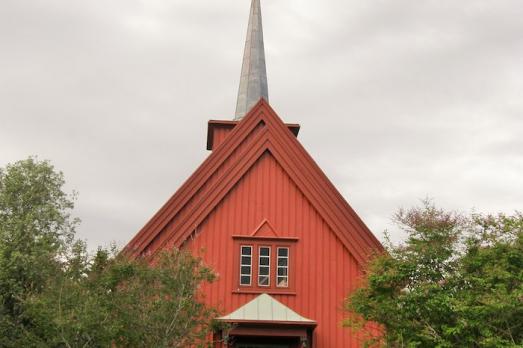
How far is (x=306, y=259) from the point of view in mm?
23578

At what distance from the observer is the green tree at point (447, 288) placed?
1686 centimetres

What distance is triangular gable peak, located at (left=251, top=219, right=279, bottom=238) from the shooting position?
934 inches

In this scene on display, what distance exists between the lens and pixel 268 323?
21125mm

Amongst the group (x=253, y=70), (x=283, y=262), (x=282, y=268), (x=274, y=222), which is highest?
(x=253, y=70)

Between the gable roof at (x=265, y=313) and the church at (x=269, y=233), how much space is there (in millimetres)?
74

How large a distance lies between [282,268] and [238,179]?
11.0 feet

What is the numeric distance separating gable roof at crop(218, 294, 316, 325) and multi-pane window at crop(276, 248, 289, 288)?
105cm

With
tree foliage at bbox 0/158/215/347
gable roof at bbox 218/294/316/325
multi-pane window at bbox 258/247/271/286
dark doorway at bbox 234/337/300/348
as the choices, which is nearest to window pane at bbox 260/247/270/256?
multi-pane window at bbox 258/247/271/286

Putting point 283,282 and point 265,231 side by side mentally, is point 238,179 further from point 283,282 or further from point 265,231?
point 283,282

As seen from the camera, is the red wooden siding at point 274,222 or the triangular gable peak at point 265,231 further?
the triangular gable peak at point 265,231

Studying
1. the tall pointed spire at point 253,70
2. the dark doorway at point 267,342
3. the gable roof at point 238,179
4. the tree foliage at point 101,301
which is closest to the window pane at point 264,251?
the gable roof at point 238,179

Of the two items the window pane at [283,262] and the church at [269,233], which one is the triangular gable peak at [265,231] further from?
the window pane at [283,262]

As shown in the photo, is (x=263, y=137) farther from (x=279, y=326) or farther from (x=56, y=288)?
(x=56, y=288)

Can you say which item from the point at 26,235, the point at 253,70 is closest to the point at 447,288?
the point at 26,235
